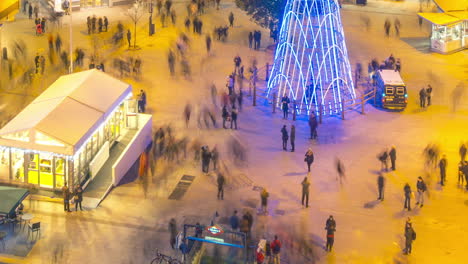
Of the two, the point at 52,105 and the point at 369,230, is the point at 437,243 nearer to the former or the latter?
the point at 369,230

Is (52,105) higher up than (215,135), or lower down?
higher up

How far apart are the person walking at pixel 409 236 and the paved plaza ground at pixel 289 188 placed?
0.27 meters

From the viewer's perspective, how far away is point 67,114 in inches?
1206

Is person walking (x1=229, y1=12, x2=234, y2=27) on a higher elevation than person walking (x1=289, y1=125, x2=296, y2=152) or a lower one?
higher

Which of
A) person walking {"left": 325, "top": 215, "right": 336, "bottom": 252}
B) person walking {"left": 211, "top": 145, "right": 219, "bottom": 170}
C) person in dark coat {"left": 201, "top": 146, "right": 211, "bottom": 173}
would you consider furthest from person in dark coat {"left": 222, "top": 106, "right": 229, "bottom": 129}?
person walking {"left": 325, "top": 215, "right": 336, "bottom": 252}

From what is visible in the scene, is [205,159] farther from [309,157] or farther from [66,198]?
[66,198]

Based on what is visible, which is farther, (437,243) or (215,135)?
(215,135)

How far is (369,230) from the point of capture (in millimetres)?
27875

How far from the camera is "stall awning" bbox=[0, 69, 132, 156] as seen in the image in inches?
1151

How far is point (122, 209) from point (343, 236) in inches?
312

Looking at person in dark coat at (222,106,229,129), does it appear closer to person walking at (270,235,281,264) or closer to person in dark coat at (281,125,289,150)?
person in dark coat at (281,125,289,150)

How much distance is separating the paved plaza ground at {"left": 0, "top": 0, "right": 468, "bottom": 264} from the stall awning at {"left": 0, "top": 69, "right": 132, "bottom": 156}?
2.35 m

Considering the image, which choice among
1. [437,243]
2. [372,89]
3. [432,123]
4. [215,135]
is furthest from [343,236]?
[372,89]

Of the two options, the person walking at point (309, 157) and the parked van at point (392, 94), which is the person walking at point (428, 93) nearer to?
the parked van at point (392, 94)
